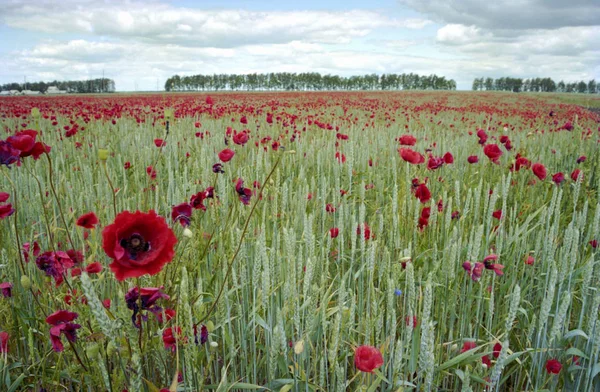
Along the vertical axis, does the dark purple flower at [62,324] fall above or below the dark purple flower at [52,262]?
below

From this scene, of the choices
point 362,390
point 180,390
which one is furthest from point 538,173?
point 180,390

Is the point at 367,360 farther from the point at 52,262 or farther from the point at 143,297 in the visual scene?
the point at 52,262

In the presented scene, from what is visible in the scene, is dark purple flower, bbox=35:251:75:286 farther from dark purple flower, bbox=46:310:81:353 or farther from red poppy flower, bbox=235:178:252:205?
red poppy flower, bbox=235:178:252:205

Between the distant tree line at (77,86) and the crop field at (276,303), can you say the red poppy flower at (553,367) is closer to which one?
the crop field at (276,303)

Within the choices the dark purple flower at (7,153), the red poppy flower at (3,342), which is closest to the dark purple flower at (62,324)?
the red poppy flower at (3,342)

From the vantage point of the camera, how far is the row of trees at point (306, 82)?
74688 millimetres

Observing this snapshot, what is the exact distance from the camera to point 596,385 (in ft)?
4.42

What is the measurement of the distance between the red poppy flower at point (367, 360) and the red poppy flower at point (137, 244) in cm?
45

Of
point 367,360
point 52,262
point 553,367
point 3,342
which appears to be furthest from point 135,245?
point 553,367

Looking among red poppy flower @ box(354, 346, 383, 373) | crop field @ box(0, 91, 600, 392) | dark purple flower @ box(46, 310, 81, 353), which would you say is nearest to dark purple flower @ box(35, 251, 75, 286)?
crop field @ box(0, 91, 600, 392)

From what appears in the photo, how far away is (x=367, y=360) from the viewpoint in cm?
92

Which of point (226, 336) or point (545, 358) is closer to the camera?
point (226, 336)

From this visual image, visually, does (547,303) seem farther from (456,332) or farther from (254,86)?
(254,86)

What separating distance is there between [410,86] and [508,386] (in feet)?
302
